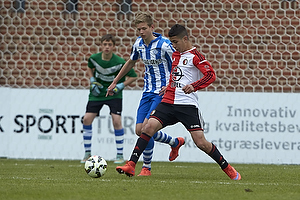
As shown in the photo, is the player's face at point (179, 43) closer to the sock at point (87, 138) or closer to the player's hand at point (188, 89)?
the player's hand at point (188, 89)

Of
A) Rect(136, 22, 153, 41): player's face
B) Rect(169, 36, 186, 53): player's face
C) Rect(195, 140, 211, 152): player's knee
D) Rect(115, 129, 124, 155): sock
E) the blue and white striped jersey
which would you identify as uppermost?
Rect(136, 22, 153, 41): player's face

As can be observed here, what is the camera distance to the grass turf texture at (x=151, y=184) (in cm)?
490

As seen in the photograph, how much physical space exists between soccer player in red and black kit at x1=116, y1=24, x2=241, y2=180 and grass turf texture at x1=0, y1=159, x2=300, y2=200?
33cm

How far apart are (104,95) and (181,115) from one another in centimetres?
303

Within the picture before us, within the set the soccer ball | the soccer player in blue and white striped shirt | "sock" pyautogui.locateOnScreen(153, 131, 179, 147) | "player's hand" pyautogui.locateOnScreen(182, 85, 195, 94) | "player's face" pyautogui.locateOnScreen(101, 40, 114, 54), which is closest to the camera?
"player's hand" pyautogui.locateOnScreen(182, 85, 195, 94)

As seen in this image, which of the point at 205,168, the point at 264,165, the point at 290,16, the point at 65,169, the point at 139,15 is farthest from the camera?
the point at 290,16

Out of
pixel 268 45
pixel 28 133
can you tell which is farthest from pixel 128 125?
pixel 268 45

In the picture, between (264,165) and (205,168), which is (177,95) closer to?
(205,168)

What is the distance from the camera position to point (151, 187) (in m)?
5.45

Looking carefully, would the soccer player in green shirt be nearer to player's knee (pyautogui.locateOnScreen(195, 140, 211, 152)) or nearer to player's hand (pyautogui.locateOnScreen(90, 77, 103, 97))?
player's hand (pyautogui.locateOnScreen(90, 77, 103, 97))

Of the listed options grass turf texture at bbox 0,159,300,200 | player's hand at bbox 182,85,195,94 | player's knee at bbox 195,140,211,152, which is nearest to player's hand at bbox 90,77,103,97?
grass turf texture at bbox 0,159,300,200

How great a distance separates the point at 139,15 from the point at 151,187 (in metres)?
2.12

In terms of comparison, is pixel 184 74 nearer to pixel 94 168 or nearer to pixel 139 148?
pixel 139 148

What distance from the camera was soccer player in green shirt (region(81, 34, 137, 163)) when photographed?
29.4 feet
